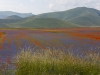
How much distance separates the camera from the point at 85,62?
38.4 ft

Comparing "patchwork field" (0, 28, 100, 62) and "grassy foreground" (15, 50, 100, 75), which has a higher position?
"grassy foreground" (15, 50, 100, 75)

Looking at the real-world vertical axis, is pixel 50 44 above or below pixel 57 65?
below

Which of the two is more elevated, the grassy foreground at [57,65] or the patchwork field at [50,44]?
the grassy foreground at [57,65]

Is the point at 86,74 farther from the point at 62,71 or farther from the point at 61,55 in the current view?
the point at 61,55

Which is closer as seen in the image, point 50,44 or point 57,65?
point 57,65

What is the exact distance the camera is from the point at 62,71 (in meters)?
11.0

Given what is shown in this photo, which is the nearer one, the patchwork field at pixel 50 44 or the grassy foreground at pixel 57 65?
the grassy foreground at pixel 57 65

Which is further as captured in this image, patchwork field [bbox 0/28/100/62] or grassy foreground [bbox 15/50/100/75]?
patchwork field [bbox 0/28/100/62]

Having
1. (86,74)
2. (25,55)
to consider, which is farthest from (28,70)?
(86,74)

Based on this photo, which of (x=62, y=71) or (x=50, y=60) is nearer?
(x=62, y=71)

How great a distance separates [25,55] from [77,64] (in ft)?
9.08

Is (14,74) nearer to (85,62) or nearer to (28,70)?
(28,70)

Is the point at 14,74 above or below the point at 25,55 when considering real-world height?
below

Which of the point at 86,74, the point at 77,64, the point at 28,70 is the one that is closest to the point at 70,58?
the point at 77,64
